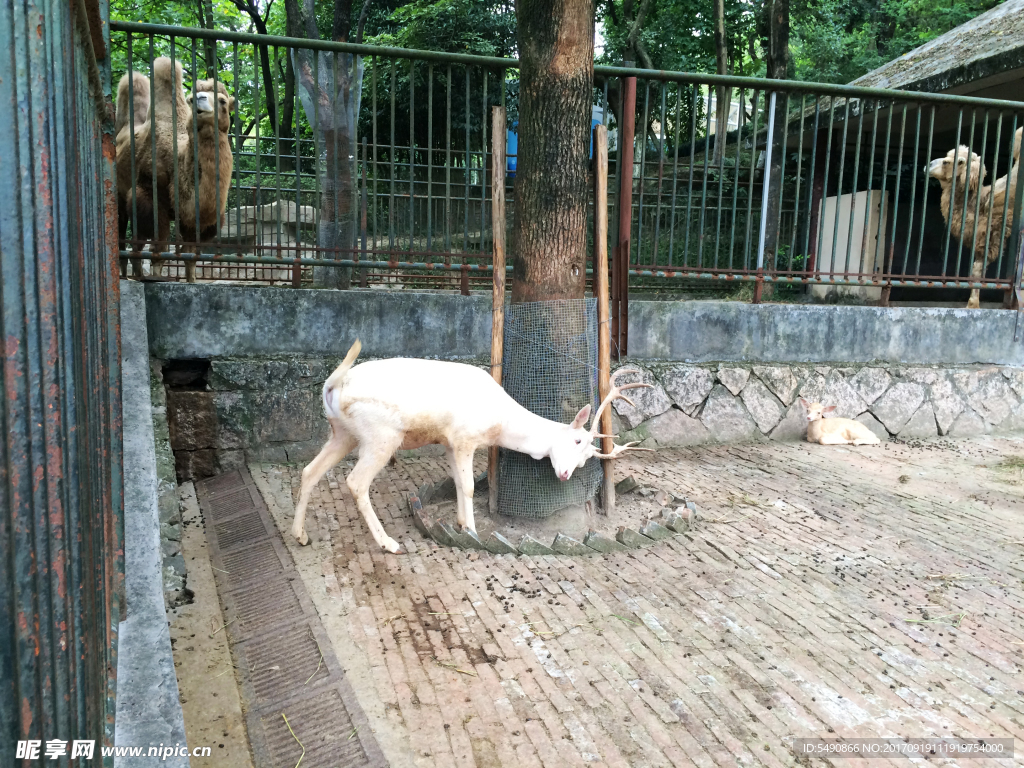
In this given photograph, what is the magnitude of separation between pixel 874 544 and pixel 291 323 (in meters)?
4.35

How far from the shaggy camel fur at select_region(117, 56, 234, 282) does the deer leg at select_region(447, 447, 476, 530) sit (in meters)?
2.83

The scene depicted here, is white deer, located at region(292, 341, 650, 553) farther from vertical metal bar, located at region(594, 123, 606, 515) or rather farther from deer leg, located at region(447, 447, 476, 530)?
vertical metal bar, located at region(594, 123, 606, 515)

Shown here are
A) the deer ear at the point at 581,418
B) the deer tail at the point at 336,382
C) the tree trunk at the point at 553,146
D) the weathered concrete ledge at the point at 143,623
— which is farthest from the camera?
the tree trunk at the point at 553,146

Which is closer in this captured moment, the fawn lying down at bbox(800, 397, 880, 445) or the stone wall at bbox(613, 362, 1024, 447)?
the stone wall at bbox(613, 362, 1024, 447)

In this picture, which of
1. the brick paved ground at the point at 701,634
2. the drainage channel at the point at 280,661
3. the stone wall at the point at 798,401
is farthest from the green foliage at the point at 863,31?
the drainage channel at the point at 280,661

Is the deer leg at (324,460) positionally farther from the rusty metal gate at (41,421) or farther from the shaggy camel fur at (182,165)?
the rusty metal gate at (41,421)

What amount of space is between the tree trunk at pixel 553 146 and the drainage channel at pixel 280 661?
212 centimetres

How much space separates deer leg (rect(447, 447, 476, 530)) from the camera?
4.32 m

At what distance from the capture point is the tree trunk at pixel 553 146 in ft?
14.6

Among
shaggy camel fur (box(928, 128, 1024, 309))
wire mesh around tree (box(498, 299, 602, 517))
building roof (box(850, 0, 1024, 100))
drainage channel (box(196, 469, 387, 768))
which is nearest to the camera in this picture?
drainage channel (box(196, 469, 387, 768))

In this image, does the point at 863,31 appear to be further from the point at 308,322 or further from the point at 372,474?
the point at 372,474

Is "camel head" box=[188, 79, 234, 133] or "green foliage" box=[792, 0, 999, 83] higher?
"green foliage" box=[792, 0, 999, 83]

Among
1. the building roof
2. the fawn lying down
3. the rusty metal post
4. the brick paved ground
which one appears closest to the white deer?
the brick paved ground

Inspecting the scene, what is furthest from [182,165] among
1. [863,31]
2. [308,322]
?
[863,31]
